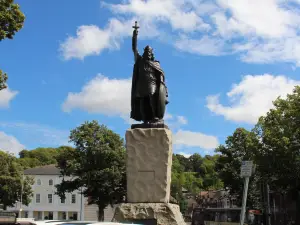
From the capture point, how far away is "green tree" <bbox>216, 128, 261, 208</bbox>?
43812 millimetres

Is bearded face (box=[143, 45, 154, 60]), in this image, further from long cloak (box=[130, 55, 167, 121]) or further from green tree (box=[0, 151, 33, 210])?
green tree (box=[0, 151, 33, 210])

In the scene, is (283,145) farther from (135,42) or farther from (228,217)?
(135,42)

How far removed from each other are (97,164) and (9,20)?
942 inches

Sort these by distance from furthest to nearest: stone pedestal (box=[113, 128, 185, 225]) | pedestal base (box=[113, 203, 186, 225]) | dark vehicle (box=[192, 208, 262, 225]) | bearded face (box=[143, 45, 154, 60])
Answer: dark vehicle (box=[192, 208, 262, 225]) → bearded face (box=[143, 45, 154, 60]) → stone pedestal (box=[113, 128, 185, 225]) → pedestal base (box=[113, 203, 186, 225])

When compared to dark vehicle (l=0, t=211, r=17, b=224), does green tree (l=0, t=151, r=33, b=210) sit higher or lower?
higher

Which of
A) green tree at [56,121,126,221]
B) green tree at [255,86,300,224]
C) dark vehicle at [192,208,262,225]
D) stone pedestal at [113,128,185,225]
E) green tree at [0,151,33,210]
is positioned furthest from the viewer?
green tree at [0,151,33,210]

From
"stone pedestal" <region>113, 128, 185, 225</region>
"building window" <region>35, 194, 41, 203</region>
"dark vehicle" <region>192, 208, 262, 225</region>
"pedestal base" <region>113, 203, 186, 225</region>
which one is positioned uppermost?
"stone pedestal" <region>113, 128, 185, 225</region>

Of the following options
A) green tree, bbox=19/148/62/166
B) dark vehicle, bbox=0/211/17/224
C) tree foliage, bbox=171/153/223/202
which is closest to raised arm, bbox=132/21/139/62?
dark vehicle, bbox=0/211/17/224

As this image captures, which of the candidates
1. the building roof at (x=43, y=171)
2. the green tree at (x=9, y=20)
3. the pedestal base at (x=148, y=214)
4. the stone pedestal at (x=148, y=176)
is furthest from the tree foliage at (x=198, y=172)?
the pedestal base at (x=148, y=214)

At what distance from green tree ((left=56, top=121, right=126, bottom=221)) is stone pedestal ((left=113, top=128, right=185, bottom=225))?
2675cm

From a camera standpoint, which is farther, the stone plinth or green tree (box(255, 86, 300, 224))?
green tree (box(255, 86, 300, 224))

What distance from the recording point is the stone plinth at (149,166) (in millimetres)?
11352

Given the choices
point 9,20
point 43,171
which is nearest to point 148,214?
point 9,20

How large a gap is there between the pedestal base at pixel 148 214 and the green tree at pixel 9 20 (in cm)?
875
